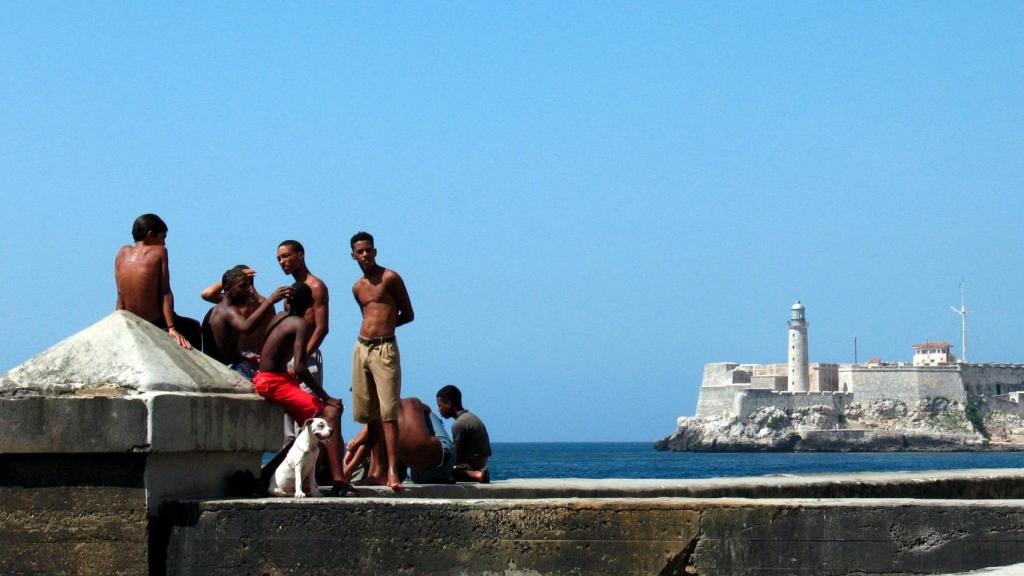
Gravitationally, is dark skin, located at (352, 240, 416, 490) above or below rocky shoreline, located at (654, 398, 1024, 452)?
above

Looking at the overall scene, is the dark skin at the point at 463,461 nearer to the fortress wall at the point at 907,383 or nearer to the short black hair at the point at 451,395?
the short black hair at the point at 451,395

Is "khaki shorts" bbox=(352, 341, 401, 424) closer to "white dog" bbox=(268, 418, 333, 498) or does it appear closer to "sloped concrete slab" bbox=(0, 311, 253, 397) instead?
"white dog" bbox=(268, 418, 333, 498)

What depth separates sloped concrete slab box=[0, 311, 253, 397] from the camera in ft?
17.7

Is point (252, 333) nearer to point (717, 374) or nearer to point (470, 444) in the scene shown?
point (470, 444)

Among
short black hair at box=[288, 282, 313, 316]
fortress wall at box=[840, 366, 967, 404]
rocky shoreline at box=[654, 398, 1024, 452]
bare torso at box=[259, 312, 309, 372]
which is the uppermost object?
fortress wall at box=[840, 366, 967, 404]

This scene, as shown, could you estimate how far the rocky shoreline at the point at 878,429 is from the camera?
9919 centimetres

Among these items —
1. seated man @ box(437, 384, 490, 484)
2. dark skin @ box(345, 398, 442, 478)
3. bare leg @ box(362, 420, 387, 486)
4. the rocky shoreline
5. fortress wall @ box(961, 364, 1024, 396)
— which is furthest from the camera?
fortress wall @ box(961, 364, 1024, 396)

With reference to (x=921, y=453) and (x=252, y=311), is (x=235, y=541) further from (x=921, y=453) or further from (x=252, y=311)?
(x=921, y=453)

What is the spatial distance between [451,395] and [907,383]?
95.0 metres

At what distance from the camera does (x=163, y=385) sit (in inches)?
213

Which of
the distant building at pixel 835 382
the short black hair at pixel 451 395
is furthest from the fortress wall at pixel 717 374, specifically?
the short black hair at pixel 451 395

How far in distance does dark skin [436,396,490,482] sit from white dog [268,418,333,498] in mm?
2220

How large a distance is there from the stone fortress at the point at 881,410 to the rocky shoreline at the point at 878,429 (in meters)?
0.07

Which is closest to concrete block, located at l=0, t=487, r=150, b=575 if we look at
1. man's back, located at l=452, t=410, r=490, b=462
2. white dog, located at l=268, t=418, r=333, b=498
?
white dog, located at l=268, t=418, r=333, b=498
